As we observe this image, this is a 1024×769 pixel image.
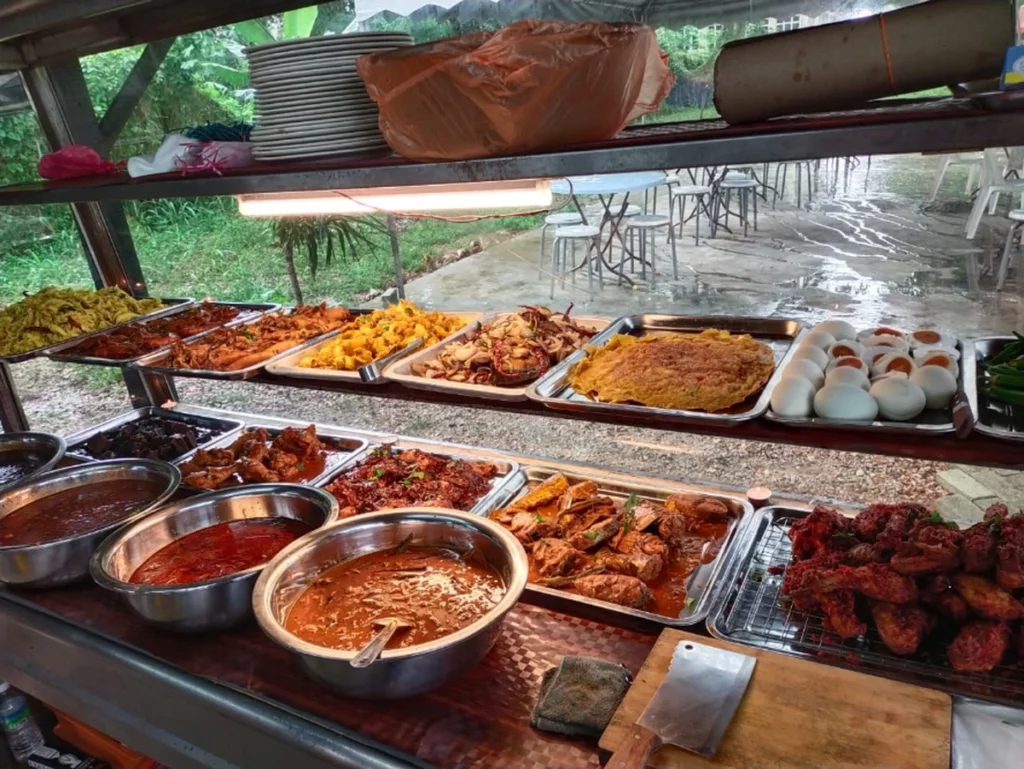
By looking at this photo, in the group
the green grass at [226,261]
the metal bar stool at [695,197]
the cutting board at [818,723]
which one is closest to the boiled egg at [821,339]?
the cutting board at [818,723]

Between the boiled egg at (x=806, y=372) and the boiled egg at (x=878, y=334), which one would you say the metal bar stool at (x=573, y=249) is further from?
the boiled egg at (x=806, y=372)

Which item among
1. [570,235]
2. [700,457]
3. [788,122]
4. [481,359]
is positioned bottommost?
[700,457]

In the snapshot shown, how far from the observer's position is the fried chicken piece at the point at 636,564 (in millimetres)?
2260

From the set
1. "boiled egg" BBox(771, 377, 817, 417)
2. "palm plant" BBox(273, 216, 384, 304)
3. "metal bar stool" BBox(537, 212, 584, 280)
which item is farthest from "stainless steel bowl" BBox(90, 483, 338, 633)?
"metal bar stool" BBox(537, 212, 584, 280)

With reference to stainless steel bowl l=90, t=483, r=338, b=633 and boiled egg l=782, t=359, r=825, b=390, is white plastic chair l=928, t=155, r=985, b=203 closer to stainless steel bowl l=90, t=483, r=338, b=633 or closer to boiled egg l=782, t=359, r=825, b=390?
boiled egg l=782, t=359, r=825, b=390

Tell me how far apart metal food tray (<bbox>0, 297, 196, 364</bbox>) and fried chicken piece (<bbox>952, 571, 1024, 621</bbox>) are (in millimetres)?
3702

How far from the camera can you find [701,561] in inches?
92.1

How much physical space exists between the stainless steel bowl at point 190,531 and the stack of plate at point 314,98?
48.5 inches

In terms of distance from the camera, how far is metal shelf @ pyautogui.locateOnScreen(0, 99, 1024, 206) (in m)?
1.24

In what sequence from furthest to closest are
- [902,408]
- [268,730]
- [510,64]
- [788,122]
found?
[268,730] → [902,408] → [510,64] → [788,122]

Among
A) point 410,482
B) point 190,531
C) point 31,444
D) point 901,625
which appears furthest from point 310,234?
point 901,625

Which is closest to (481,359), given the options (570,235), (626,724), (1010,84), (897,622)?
(626,724)

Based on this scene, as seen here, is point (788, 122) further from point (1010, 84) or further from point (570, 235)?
point (570, 235)

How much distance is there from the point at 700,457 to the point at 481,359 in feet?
10.1
